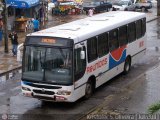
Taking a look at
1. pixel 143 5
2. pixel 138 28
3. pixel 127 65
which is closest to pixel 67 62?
pixel 127 65

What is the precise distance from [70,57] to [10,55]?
11710 millimetres

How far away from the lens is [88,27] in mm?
17438

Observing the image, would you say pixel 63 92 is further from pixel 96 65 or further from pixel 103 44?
pixel 103 44

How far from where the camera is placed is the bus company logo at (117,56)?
18562mm

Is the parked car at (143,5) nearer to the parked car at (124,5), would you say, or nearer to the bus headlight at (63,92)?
the parked car at (124,5)

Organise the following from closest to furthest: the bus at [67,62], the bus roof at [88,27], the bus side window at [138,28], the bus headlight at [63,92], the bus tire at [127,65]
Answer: the bus headlight at [63,92] < the bus at [67,62] < the bus roof at [88,27] < the bus tire at [127,65] < the bus side window at [138,28]

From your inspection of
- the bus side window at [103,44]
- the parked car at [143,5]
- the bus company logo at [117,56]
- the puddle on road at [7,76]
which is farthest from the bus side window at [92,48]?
the parked car at [143,5]

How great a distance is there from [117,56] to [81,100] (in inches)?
136

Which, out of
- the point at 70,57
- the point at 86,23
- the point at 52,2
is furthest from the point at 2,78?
the point at 52,2

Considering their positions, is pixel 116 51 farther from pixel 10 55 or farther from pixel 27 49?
pixel 10 55

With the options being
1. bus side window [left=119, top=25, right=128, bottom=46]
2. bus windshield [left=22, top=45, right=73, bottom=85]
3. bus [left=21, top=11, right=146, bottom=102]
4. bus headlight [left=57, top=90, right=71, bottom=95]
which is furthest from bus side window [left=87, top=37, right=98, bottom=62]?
bus side window [left=119, top=25, right=128, bottom=46]

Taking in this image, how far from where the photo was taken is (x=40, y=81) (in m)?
15.1

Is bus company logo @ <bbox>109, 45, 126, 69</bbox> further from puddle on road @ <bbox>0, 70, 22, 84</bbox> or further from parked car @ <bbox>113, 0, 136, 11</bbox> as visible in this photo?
parked car @ <bbox>113, 0, 136, 11</bbox>

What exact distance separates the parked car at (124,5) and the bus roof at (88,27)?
28.3 meters
